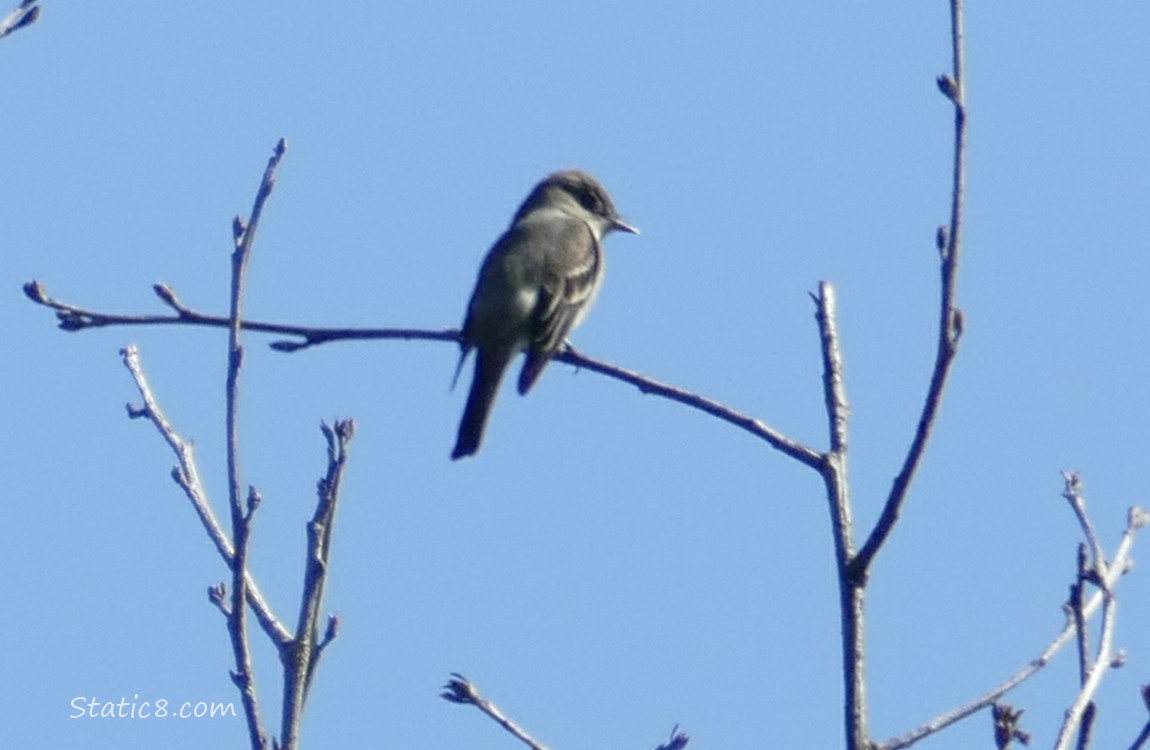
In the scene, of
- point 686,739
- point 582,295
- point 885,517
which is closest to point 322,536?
point 686,739

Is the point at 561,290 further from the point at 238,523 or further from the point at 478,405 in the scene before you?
the point at 238,523

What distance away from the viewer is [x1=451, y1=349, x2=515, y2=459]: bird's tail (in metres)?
7.28

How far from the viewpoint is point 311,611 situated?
12.4ft

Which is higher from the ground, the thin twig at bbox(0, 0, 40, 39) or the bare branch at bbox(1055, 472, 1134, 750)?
the thin twig at bbox(0, 0, 40, 39)

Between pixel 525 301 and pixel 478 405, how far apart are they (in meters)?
0.65

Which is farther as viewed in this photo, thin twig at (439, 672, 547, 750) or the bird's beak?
the bird's beak

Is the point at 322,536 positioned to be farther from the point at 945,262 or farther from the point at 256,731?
the point at 945,262

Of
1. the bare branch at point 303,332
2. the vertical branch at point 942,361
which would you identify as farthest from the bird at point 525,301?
the vertical branch at point 942,361

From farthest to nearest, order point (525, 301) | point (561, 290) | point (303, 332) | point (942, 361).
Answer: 1. point (561, 290)
2. point (525, 301)
3. point (303, 332)
4. point (942, 361)

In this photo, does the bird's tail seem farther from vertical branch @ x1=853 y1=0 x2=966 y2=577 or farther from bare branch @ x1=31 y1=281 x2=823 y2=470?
vertical branch @ x1=853 y1=0 x2=966 y2=577

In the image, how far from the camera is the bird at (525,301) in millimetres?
7406

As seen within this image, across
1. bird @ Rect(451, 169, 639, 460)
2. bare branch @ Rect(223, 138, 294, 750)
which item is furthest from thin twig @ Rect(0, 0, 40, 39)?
bird @ Rect(451, 169, 639, 460)

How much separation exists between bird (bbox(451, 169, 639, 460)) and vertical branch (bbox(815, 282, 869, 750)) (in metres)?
3.30

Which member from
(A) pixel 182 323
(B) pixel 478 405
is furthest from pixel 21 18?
(B) pixel 478 405
